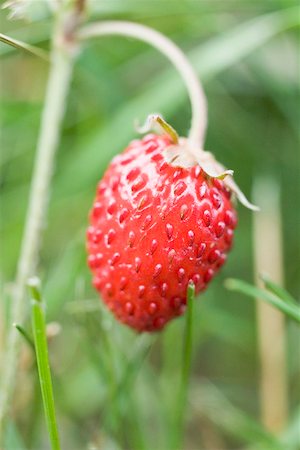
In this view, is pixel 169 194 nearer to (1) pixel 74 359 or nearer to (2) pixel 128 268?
(2) pixel 128 268

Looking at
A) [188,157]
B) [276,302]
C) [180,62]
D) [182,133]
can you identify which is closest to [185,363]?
[276,302]

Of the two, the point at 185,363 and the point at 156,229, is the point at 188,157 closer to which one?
the point at 156,229

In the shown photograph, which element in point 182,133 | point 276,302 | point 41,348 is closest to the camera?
point 41,348

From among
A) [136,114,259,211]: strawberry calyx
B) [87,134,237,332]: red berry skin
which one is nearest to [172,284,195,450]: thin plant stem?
[87,134,237,332]: red berry skin

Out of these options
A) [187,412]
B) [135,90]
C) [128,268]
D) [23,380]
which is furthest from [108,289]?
[135,90]

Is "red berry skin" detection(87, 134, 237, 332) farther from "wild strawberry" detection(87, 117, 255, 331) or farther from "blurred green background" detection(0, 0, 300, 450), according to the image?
"blurred green background" detection(0, 0, 300, 450)

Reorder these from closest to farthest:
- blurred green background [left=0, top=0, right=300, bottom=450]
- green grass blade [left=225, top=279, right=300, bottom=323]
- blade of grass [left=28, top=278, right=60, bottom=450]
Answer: blade of grass [left=28, top=278, right=60, bottom=450]
green grass blade [left=225, top=279, right=300, bottom=323]
blurred green background [left=0, top=0, right=300, bottom=450]
